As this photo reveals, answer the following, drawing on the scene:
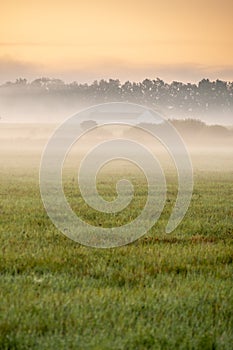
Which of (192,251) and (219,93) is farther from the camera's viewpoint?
(219,93)

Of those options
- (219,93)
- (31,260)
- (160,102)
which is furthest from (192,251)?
(219,93)

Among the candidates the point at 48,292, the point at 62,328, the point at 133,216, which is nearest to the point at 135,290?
the point at 48,292

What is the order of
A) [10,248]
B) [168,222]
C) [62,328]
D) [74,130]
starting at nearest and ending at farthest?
[62,328], [10,248], [168,222], [74,130]

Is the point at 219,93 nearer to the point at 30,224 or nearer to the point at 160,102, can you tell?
the point at 160,102

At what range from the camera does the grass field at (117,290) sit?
7.47m

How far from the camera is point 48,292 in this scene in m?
8.92

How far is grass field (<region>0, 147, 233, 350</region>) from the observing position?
7.47m

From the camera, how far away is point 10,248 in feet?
39.0

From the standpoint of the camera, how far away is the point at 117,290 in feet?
30.1

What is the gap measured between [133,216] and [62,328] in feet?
29.5

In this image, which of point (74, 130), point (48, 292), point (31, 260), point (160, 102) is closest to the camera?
point (48, 292)

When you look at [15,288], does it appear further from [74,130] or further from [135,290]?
[74,130]

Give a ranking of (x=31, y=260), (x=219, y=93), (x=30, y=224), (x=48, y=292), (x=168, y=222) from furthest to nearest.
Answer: (x=219, y=93) → (x=168, y=222) → (x=30, y=224) → (x=31, y=260) → (x=48, y=292)

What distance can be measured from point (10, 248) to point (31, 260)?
105 cm
